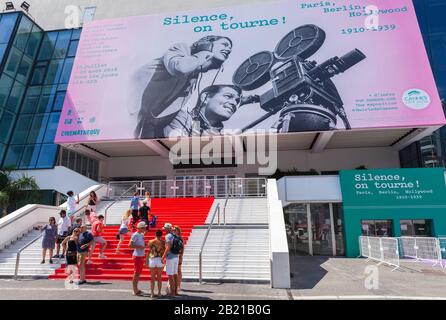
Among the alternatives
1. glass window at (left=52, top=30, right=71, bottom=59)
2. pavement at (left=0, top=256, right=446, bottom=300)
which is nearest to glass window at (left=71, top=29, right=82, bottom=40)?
glass window at (left=52, top=30, right=71, bottom=59)

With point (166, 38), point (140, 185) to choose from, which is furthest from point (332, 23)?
point (140, 185)

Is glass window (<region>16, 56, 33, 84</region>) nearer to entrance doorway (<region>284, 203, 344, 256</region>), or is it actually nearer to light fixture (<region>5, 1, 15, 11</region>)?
light fixture (<region>5, 1, 15, 11</region>)

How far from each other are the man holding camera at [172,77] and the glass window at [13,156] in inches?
305

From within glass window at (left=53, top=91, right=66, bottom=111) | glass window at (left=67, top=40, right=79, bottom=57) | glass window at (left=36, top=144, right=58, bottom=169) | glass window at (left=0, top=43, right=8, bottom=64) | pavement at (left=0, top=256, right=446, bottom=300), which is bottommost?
pavement at (left=0, top=256, right=446, bottom=300)

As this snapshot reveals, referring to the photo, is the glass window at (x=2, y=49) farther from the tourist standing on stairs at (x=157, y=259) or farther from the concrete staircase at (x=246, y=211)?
the tourist standing on stairs at (x=157, y=259)

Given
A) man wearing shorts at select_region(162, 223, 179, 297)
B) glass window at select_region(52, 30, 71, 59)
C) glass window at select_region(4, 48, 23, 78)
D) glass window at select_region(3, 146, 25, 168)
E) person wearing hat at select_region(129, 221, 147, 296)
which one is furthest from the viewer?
glass window at select_region(52, 30, 71, 59)

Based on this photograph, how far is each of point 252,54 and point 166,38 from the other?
6074mm

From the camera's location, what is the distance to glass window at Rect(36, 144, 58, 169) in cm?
2114

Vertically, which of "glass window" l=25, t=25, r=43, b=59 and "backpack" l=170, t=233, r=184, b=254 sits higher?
"glass window" l=25, t=25, r=43, b=59

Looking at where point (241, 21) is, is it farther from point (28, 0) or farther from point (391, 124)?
point (28, 0)

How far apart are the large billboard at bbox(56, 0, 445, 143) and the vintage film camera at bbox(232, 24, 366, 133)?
60mm

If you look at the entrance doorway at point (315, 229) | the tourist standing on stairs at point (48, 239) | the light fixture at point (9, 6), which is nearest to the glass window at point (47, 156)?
the tourist standing on stairs at point (48, 239)

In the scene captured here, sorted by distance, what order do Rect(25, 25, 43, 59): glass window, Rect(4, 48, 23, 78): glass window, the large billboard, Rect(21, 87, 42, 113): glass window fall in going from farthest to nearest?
Rect(25, 25, 43, 59): glass window
Rect(4, 48, 23, 78): glass window
Rect(21, 87, 42, 113): glass window
the large billboard
